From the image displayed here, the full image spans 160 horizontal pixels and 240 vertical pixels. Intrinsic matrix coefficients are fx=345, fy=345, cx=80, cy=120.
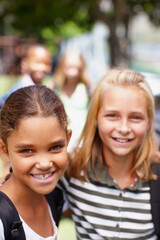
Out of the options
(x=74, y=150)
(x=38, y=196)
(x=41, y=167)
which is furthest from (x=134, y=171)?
(x=41, y=167)

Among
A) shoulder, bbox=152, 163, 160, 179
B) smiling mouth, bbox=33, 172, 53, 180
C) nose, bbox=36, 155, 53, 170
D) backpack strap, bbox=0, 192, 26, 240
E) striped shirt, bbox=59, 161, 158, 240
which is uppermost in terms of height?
nose, bbox=36, 155, 53, 170

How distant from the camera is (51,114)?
151 centimetres

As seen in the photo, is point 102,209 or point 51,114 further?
point 102,209

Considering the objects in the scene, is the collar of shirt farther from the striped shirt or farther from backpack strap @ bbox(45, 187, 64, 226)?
backpack strap @ bbox(45, 187, 64, 226)

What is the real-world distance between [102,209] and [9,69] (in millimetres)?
17427

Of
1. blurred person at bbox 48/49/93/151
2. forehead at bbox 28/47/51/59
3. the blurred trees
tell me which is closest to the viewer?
forehead at bbox 28/47/51/59

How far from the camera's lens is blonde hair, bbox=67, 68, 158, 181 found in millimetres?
1987

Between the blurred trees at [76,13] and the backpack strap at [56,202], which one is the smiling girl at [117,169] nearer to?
the backpack strap at [56,202]

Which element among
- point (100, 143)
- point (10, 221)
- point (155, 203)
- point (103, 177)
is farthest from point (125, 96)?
point (10, 221)

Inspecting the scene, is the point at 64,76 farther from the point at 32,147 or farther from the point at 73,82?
the point at 32,147

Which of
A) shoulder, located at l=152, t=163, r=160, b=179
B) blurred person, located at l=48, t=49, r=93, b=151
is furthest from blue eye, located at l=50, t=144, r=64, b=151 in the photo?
blurred person, located at l=48, t=49, r=93, b=151

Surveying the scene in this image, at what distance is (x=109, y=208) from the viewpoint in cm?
195

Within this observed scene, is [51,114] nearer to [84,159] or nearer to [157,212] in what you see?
[84,159]

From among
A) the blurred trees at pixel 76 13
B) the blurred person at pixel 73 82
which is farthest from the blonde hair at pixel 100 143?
the blurred trees at pixel 76 13
